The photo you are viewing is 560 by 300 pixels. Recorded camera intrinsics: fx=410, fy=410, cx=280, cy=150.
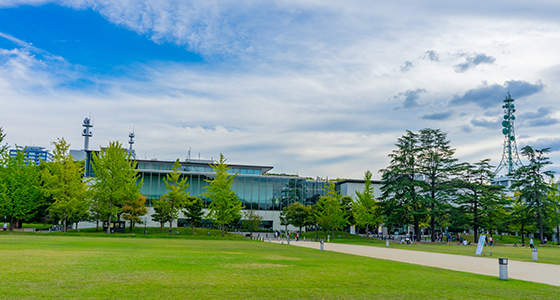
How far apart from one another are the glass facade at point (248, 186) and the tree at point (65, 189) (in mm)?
A: 20934

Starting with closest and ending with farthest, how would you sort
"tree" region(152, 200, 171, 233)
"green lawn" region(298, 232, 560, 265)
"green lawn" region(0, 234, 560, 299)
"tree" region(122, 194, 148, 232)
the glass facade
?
"green lawn" region(0, 234, 560, 299) < "green lawn" region(298, 232, 560, 265) < "tree" region(152, 200, 171, 233) < "tree" region(122, 194, 148, 232) < the glass facade

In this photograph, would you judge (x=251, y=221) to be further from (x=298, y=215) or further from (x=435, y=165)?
(x=435, y=165)

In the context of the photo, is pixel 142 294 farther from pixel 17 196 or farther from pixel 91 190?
pixel 17 196

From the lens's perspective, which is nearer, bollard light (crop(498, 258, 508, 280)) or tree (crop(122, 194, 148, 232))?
bollard light (crop(498, 258, 508, 280))

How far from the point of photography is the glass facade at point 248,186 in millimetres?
82812

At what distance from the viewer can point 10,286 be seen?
1080cm

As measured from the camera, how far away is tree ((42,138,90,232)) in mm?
54822

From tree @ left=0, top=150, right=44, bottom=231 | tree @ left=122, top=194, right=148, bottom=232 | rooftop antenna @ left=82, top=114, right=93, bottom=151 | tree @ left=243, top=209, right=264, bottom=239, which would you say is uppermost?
rooftop antenna @ left=82, top=114, right=93, bottom=151

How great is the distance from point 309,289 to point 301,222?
6103cm

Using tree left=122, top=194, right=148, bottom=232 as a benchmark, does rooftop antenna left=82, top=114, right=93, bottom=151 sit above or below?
above

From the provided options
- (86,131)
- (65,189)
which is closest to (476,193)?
(65,189)

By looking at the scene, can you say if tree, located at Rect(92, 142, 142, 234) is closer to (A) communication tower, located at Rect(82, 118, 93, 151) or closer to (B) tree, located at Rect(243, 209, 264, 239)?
(B) tree, located at Rect(243, 209, 264, 239)

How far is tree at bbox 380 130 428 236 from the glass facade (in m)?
24.1

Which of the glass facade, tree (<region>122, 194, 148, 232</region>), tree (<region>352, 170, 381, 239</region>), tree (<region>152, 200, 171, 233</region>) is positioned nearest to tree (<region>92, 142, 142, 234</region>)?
tree (<region>152, 200, 171, 233</region>)
